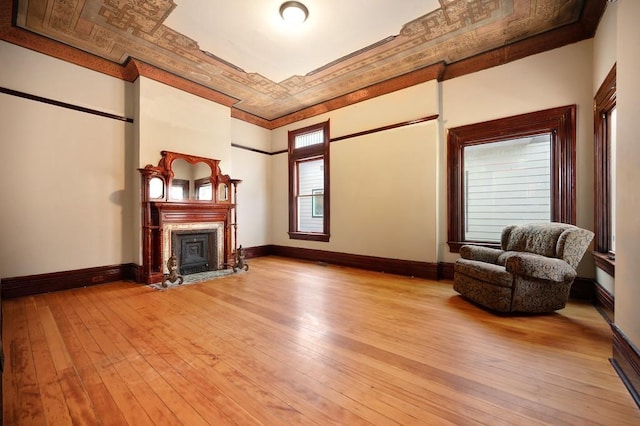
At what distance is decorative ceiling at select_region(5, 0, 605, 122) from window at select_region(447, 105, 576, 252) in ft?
3.19

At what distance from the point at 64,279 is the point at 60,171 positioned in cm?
146

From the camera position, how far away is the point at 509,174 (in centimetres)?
385

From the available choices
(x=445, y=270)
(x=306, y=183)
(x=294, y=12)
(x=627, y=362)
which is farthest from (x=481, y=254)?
(x=306, y=183)

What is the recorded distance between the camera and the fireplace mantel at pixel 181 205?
4082 mm

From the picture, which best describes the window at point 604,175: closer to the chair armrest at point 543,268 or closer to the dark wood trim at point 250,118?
the chair armrest at point 543,268

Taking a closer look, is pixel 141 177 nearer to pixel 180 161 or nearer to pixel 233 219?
pixel 180 161

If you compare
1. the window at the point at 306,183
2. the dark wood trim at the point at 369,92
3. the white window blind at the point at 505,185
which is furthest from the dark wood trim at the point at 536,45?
the window at the point at 306,183

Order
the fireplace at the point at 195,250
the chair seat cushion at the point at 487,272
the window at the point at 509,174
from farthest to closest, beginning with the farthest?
the fireplace at the point at 195,250, the window at the point at 509,174, the chair seat cushion at the point at 487,272

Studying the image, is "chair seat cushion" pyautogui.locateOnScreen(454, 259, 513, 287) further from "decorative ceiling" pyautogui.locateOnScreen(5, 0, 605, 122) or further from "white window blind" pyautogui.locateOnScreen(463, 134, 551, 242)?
"decorative ceiling" pyautogui.locateOnScreen(5, 0, 605, 122)

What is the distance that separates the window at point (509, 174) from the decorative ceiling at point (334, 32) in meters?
0.97

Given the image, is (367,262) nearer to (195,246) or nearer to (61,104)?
(195,246)

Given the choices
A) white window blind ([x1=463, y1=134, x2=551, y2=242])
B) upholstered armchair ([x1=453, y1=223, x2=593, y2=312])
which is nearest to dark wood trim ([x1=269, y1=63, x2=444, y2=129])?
white window blind ([x1=463, y1=134, x2=551, y2=242])

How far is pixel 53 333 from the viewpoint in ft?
7.67

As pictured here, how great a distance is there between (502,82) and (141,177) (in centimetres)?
546
